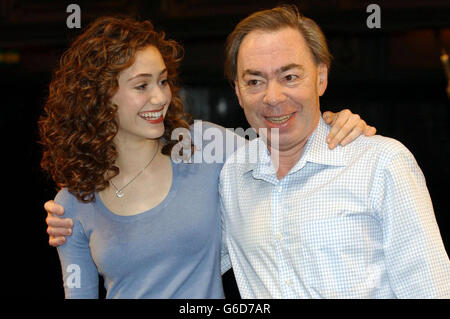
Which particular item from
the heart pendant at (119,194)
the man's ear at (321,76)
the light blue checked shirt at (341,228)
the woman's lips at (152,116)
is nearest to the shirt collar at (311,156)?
the light blue checked shirt at (341,228)

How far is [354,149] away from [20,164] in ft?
11.5

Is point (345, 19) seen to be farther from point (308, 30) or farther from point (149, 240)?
point (149, 240)

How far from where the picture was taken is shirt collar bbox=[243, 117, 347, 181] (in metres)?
1.62

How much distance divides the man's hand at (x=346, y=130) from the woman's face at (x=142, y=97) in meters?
0.57

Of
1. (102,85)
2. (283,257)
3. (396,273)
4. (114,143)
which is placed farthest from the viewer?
(114,143)

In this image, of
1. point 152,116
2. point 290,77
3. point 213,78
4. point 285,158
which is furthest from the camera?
point 213,78

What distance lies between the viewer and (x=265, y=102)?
1615 mm

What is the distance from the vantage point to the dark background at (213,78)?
382 centimetres

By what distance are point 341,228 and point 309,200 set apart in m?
0.12

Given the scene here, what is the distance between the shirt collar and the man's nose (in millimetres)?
180

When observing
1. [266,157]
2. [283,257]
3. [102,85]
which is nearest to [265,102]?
[266,157]

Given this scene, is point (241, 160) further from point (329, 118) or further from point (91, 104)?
point (91, 104)

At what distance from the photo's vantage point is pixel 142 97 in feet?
5.97

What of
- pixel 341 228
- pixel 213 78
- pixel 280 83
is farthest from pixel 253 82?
pixel 213 78
